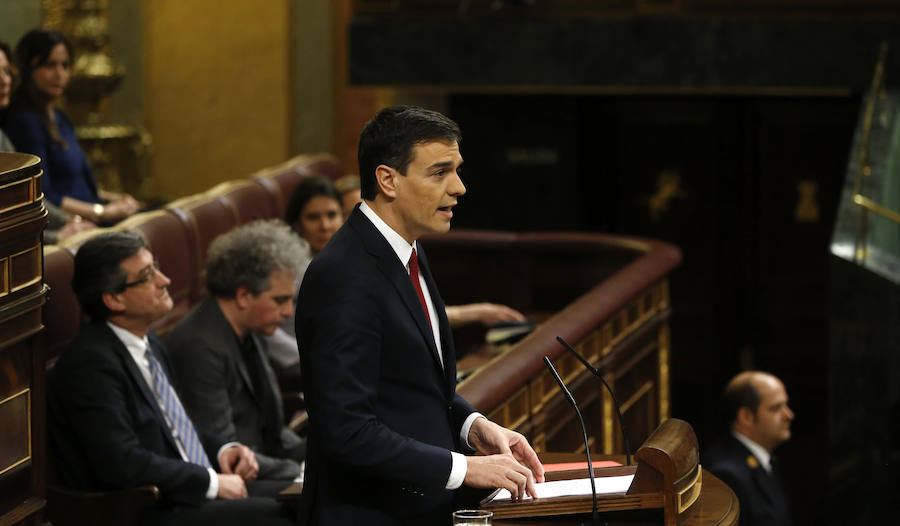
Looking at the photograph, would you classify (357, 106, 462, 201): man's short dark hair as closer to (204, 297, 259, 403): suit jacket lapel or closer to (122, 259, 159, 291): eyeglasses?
(122, 259, 159, 291): eyeglasses

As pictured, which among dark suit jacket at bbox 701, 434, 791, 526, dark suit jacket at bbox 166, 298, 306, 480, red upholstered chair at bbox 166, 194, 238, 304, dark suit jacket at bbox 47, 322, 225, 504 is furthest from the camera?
dark suit jacket at bbox 701, 434, 791, 526

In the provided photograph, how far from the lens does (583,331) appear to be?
421 cm

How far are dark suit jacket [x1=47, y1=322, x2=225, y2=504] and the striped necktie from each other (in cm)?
6

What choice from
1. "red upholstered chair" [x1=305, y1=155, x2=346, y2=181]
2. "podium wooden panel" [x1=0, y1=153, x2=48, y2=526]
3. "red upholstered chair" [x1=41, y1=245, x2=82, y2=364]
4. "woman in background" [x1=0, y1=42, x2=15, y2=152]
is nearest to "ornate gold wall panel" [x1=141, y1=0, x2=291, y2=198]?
"red upholstered chair" [x1=305, y1=155, x2=346, y2=181]

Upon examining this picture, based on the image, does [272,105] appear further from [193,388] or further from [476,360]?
[193,388]

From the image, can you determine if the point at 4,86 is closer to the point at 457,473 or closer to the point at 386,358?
the point at 386,358

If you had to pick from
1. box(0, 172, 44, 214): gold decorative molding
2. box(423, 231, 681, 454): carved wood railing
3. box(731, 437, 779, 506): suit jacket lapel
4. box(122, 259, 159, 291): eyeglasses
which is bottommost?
box(731, 437, 779, 506): suit jacket lapel

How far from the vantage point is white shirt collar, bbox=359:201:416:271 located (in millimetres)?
2064

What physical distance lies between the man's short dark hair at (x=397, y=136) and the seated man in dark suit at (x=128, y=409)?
51.1 inches

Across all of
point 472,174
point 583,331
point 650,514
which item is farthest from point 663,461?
point 472,174

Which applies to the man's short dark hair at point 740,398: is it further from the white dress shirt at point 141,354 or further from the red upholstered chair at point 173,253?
the white dress shirt at point 141,354

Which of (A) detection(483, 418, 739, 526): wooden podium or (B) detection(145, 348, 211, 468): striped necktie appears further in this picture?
(B) detection(145, 348, 211, 468): striped necktie

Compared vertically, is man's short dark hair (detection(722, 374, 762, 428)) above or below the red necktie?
below

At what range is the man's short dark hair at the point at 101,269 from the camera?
321 cm
